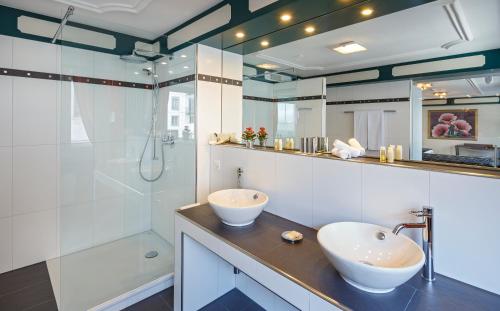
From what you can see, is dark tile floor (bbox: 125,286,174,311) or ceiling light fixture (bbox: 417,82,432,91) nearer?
ceiling light fixture (bbox: 417,82,432,91)

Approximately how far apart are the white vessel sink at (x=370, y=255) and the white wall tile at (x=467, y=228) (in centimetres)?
21

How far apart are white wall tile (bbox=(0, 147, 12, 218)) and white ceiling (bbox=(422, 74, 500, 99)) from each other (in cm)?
343

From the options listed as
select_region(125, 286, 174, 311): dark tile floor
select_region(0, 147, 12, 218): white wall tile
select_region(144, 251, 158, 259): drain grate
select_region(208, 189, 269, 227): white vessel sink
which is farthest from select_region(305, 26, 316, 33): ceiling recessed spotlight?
select_region(0, 147, 12, 218): white wall tile

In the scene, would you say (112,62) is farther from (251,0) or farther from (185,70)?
(251,0)

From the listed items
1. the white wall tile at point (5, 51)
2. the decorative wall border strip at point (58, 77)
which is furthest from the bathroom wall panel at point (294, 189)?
the white wall tile at point (5, 51)

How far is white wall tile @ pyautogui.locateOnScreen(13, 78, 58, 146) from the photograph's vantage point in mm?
2400

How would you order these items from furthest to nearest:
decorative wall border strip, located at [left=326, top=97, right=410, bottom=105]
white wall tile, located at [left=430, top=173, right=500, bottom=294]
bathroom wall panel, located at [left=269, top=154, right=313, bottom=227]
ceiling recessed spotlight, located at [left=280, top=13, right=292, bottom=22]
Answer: ceiling recessed spotlight, located at [left=280, top=13, right=292, bottom=22] → bathroom wall panel, located at [left=269, top=154, right=313, bottom=227] → decorative wall border strip, located at [left=326, top=97, right=410, bottom=105] → white wall tile, located at [left=430, top=173, right=500, bottom=294]

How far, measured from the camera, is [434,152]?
4.42 ft

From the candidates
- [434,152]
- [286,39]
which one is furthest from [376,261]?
[286,39]

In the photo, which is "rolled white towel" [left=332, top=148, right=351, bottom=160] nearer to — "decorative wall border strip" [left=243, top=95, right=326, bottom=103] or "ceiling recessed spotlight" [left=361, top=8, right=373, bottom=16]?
"decorative wall border strip" [left=243, top=95, right=326, bottom=103]

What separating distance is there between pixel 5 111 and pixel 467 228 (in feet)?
11.6

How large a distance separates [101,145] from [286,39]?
2.28 metres

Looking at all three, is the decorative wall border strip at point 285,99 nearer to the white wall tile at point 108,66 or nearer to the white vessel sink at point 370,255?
the white vessel sink at point 370,255

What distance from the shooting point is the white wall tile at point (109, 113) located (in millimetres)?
2797
